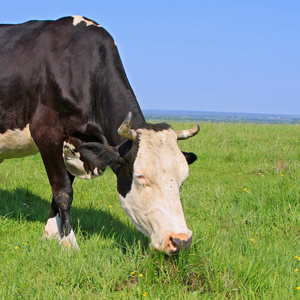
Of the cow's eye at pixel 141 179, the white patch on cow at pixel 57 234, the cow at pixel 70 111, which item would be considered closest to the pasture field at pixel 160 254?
the white patch on cow at pixel 57 234

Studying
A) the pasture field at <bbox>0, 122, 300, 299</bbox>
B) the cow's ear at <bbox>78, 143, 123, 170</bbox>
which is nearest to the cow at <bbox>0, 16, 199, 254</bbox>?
the cow's ear at <bbox>78, 143, 123, 170</bbox>

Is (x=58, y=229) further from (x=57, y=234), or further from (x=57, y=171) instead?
(x=57, y=171)

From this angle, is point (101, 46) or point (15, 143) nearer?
point (101, 46)

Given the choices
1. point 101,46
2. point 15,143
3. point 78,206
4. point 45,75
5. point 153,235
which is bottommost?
point 78,206

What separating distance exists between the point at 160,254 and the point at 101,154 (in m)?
1.10

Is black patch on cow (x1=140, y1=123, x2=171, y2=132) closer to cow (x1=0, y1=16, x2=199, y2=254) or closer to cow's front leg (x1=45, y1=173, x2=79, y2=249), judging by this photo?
cow (x1=0, y1=16, x2=199, y2=254)

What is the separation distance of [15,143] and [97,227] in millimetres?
1396

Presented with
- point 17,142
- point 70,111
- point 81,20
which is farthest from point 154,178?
point 81,20

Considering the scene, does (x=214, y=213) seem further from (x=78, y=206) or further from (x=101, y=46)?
(x=101, y=46)

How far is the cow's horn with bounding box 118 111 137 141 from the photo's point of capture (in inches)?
137

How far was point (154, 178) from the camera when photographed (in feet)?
11.3

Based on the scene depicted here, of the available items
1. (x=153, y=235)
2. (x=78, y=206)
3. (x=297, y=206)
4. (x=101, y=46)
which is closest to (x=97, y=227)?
(x=78, y=206)

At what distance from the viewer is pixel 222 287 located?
3.27m

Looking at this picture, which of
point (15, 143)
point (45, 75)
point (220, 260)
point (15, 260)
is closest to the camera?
point (220, 260)
